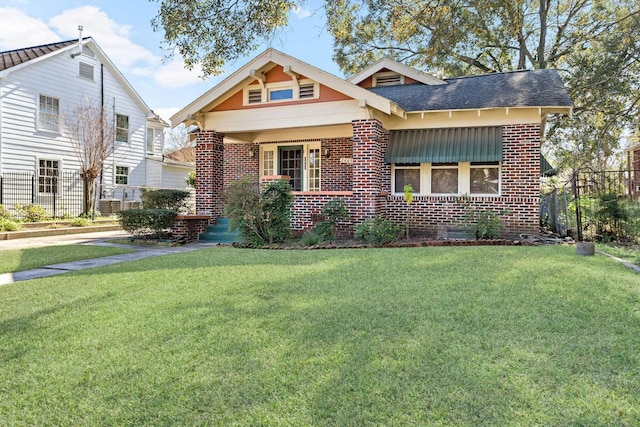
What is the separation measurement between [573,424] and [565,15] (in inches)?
982

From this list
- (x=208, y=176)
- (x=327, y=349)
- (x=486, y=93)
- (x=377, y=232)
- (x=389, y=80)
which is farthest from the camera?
(x=389, y=80)

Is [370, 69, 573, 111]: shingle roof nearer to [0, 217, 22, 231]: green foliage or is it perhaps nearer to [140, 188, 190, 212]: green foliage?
[140, 188, 190, 212]: green foliage

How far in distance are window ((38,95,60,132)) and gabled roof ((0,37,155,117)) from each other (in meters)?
1.54

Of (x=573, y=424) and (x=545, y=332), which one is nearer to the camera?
(x=573, y=424)

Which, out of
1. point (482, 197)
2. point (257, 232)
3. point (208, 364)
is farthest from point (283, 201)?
point (208, 364)

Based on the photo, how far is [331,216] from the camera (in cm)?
Result: 1099

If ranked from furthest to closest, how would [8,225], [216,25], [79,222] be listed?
[79,222]
[8,225]
[216,25]

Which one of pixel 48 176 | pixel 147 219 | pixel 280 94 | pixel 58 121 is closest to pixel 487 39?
pixel 280 94

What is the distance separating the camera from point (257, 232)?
10242mm

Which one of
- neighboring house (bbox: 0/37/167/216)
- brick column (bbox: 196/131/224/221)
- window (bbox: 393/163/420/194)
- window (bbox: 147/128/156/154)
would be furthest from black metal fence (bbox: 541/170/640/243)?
window (bbox: 147/128/156/154)

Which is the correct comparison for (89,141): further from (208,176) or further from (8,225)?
(208,176)

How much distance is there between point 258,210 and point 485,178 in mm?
6360

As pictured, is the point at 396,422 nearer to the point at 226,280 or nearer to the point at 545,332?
the point at 545,332

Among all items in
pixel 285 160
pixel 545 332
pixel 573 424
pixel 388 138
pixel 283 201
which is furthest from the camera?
pixel 285 160
